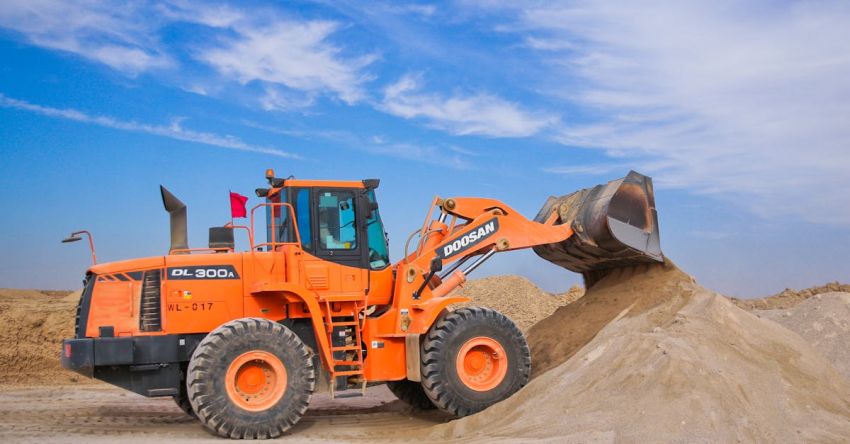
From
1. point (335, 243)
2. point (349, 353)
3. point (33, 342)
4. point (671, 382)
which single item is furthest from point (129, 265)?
point (33, 342)

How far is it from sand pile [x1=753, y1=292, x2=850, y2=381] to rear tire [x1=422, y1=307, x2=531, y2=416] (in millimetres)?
4627

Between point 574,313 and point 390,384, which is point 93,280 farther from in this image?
point 574,313

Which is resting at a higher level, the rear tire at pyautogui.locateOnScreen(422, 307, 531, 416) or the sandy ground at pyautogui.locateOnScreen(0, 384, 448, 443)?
the rear tire at pyautogui.locateOnScreen(422, 307, 531, 416)

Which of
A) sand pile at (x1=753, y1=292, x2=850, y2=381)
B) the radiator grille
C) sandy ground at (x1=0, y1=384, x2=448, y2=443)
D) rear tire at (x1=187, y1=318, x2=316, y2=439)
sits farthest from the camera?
sand pile at (x1=753, y1=292, x2=850, y2=381)

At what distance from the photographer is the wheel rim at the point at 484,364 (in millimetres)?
9930

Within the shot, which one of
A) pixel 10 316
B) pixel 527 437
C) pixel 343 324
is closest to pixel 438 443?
pixel 527 437

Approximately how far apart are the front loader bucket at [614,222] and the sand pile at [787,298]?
5992 mm

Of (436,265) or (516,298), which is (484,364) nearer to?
(436,265)

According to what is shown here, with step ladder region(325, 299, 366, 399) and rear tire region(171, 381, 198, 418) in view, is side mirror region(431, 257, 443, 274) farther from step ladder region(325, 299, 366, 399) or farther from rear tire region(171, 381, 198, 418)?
rear tire region(171, 381, 198, 418)

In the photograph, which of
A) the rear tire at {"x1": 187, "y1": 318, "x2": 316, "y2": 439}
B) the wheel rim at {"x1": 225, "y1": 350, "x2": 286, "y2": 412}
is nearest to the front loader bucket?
the rear tire at {"x1": 187, "y1": 318, "x2": 316, "y2": 439}

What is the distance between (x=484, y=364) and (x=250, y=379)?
2.81m

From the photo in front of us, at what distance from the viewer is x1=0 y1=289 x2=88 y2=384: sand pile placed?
16.4m

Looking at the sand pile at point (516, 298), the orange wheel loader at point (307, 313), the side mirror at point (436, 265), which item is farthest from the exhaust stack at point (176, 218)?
the sand pile at point (516, 298)

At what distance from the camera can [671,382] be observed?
8.14 metres
